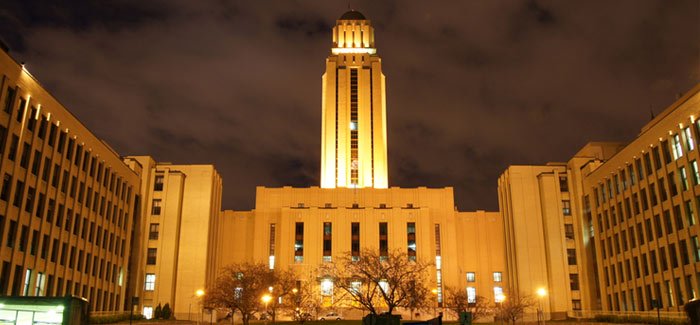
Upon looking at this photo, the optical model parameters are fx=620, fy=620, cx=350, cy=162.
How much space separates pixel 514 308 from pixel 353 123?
60383 mm

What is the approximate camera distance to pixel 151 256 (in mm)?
85125

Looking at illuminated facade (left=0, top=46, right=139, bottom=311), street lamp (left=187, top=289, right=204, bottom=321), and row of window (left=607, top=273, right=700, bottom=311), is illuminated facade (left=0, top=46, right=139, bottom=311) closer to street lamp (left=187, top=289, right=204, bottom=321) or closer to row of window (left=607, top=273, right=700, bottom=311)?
street lamp (left=187, top=289, right=204, bottom=321)

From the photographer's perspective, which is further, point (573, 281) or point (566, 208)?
point (566, 208)

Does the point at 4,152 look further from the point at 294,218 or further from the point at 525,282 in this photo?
the point at 525,282

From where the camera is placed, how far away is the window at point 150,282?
83625 mm

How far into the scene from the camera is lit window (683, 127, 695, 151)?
55.4 m

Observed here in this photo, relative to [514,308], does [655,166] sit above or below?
above

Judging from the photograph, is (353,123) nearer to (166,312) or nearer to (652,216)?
(166,312)

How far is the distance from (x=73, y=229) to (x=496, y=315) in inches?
2095

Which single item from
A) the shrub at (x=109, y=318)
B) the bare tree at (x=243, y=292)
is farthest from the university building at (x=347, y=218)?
the bare tree at (x=243, y=292)

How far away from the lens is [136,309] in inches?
3076

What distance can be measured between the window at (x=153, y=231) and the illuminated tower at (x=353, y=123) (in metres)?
41.1

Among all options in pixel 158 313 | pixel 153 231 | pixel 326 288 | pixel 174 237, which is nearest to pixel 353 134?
pixel 326 288

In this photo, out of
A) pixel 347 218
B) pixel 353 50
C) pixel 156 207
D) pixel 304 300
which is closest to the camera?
pixel 304 300
